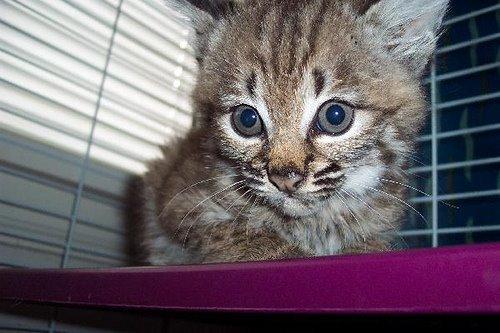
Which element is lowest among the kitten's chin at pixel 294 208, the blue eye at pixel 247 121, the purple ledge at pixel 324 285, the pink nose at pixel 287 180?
the purple ledge at pixel 324 285

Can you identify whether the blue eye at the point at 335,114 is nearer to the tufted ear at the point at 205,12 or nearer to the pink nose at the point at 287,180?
the pink nose at the point at 287,180

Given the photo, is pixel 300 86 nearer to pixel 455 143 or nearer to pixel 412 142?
pixel 412 142

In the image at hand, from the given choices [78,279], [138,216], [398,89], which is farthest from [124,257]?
[398,89]

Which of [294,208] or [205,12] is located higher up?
[205,12]

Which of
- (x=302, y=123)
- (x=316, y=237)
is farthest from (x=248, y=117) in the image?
(x=316, y=237)

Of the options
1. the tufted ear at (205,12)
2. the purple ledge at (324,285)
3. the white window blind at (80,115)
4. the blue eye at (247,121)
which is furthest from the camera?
the white window blind at (80,115)

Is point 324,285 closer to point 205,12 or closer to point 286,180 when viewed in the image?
point 286,180

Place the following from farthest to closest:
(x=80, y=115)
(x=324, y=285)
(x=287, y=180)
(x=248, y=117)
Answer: (x=80, y=115) < (x=248, y=117) < (x=287, y=180) < (x=324, y=285)

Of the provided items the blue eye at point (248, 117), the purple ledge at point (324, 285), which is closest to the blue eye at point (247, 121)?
the blue eye at point (248, 117)
